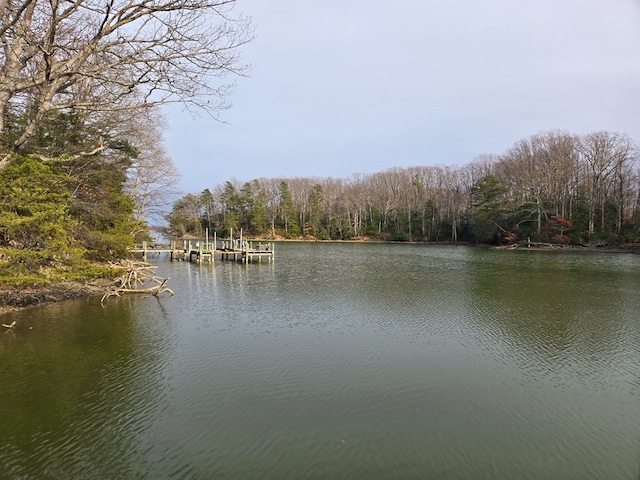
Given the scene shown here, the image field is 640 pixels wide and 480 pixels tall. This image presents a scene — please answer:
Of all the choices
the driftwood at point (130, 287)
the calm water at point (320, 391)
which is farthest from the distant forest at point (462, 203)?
the driftwood at point (130, 287)

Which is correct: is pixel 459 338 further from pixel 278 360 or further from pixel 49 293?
pixel 49 293

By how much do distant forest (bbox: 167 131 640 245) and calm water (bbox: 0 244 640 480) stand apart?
3215 centimetres

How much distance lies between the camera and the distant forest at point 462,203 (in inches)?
1529

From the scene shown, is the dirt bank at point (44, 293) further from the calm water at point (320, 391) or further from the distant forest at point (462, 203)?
the distant forest at point (462, 203)

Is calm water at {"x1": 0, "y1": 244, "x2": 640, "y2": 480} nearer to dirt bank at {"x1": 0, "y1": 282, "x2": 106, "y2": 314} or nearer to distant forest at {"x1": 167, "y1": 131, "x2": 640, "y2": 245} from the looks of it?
dirt bank at {"x1": 0, "y1": 282, "x2": 106, "y2": 314}

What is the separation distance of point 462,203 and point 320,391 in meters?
53.0

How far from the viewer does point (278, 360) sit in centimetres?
732

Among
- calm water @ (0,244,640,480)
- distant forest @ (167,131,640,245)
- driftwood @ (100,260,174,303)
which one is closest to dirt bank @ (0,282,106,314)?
driftwood @ (100,260,174,303)

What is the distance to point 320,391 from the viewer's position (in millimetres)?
6039

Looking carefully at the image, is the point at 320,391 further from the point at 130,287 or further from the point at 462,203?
the point at 462,203

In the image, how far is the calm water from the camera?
169 inches

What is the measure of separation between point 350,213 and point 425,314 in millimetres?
49579

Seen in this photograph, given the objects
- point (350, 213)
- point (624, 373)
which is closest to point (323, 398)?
point (624, 373)

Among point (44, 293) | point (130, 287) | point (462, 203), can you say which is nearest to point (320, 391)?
point (44, 293)
